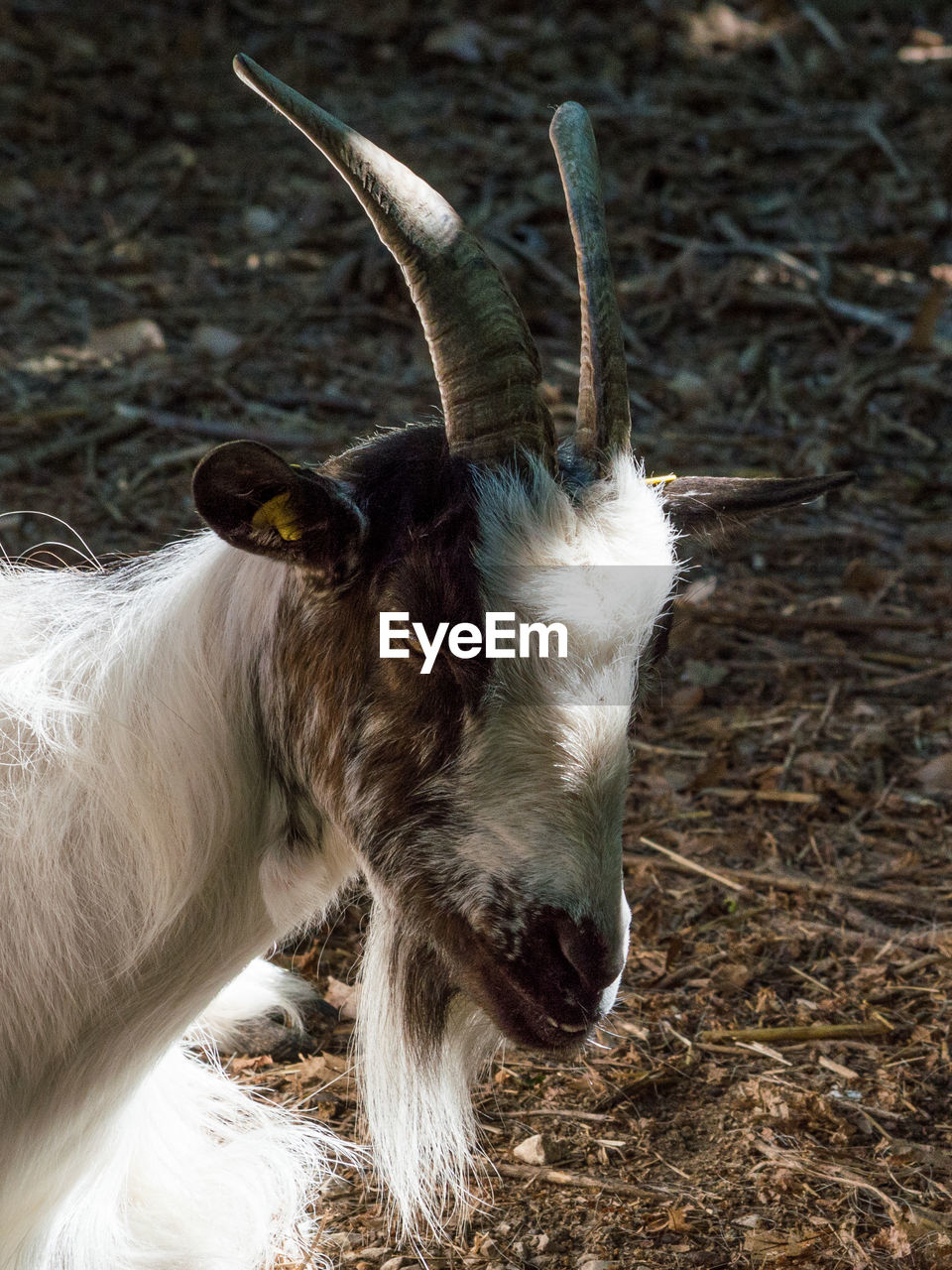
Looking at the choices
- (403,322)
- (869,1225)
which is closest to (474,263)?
(869,1225)

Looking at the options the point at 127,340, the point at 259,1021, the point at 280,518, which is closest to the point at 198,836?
the point at 280,518

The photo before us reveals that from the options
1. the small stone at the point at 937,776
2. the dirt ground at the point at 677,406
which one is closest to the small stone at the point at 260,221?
the dirt ground at the point at 677,406

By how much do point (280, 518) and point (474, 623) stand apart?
336 millimetres

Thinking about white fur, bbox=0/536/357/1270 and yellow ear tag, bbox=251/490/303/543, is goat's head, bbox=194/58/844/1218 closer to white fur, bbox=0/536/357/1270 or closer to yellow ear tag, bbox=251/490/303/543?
yellow ear tag, bbox=251/490/303/543

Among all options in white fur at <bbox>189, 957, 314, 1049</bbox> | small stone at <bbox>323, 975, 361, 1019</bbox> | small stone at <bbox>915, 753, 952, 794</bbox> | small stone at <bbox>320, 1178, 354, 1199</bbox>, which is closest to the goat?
small stone at <bbox>320, 1178, 354, 1199</bbox>

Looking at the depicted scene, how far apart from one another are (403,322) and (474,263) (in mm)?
4619

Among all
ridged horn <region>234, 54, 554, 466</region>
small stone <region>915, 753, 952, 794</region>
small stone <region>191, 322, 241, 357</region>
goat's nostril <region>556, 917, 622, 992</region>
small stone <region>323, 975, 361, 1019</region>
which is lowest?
small stone <region>191, 322, 241, 357</region>

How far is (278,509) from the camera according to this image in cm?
216

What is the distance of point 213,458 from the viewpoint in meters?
2.05

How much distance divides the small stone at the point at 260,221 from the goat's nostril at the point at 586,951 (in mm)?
6180

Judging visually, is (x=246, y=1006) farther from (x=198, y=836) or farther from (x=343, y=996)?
(x=198, y=836)

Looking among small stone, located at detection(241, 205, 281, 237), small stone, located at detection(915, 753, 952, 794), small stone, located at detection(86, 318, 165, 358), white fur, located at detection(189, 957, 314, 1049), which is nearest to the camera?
white fur, located at detection(189, 957, 314, 1049)

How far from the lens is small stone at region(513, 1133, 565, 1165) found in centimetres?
285

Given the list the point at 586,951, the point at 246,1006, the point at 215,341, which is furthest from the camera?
the point at 215,341
